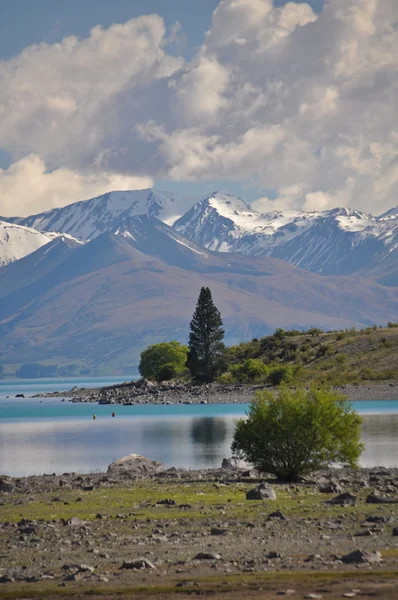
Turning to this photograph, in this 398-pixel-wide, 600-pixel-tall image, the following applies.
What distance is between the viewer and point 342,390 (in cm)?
11888

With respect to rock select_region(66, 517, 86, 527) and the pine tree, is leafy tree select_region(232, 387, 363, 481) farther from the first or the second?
the pine tree

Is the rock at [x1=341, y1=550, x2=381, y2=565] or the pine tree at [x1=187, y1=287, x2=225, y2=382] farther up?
the pine tree at [x1=187, y1=287, x2=225, y2=382]

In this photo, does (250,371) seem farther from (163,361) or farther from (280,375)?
(163,361)

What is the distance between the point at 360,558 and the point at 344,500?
35.7 feet

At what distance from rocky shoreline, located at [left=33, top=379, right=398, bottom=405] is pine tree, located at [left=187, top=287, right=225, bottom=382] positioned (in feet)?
10.3

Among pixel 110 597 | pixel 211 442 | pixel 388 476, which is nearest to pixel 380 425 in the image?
pixel 211 442

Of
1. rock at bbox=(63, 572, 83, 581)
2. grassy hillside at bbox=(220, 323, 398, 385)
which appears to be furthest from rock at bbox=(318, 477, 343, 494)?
grassy hillside at bbox=(220, 323, 398, 385)

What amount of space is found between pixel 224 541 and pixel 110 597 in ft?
21.3

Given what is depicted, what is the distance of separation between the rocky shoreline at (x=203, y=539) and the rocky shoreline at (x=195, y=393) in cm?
7844

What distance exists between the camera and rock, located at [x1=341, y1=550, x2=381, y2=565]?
18594 millimetres

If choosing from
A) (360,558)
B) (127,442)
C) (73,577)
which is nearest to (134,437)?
(127,442)

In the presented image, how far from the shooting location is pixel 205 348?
498ft

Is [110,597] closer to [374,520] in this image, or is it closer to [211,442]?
[374,520]

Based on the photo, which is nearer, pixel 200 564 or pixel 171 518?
pixel 200 564
